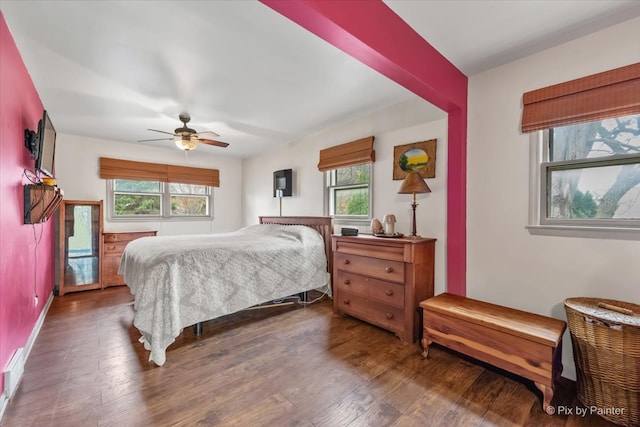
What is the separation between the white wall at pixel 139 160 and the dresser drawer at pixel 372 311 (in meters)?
3.76

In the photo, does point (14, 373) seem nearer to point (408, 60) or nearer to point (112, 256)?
point (112, 256)

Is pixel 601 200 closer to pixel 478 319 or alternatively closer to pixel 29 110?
pixel 478 319

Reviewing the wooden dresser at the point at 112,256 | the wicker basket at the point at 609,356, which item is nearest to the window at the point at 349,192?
the wicker basket at the point at 609,356

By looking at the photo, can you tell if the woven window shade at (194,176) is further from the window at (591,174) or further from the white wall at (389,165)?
the window at (591,174)

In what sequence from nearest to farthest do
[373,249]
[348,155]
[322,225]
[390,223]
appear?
[373,249] < [390,223] < [348,155] < [322,225]

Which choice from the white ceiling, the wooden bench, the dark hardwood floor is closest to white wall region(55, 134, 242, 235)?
the white ceiling

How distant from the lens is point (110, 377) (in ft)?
6.04

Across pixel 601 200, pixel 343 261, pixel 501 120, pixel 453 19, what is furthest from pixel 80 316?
pixel 601 200

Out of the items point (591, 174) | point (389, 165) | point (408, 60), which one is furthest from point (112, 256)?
point (591, 174)

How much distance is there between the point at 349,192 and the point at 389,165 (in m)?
0.74

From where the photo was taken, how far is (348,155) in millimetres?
3432

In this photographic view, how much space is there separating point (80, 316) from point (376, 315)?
10.5ft

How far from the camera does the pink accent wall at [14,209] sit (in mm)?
1620

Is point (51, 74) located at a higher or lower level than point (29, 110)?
higher
